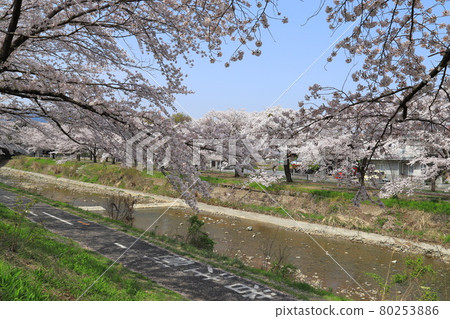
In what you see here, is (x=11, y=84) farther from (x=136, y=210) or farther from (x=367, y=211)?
(x=367, y=211)

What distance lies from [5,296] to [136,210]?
→ 19101 millimetres

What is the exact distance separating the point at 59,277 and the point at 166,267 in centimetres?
328

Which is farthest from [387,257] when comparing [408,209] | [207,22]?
[207,22]

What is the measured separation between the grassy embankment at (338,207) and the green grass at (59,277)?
15.4 metres

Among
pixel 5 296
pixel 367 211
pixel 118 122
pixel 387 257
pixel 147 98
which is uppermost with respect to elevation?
pixel 147 98

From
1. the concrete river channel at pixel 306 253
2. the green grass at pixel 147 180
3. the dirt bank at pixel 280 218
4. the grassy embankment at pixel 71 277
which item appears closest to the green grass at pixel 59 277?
the grassy embankment at pixel 71 277

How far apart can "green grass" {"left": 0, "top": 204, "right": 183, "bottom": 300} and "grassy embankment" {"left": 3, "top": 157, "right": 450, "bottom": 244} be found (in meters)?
15.4

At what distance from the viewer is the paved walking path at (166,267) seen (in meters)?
6.53

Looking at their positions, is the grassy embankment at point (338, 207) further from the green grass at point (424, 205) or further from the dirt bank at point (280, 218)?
the dirt bank at point (280, 218)

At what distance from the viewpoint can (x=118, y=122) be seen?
25.0 ft

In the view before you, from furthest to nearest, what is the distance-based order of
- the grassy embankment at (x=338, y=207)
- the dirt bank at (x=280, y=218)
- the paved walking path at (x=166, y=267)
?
the grassy embankment at (x=338, y=207)
the dirt bank at (x=280, y=218)
the paved walking path at (x=166, y=267)

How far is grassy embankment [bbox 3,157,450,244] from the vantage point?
17266mm

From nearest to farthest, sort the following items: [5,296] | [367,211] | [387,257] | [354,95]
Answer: [5,296] → [354,95] → [387,257] → [367,211]

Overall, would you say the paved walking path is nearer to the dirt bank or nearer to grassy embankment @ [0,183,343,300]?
grassy embankment @ [0,183,343,300]
